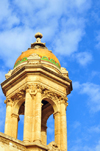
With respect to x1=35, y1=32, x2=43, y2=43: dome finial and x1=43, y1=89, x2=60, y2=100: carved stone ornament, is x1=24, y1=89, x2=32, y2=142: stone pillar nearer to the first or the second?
x1=43, y1=89, x2=60, y2=100: carved stone ornament

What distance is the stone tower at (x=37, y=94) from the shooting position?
26594mm

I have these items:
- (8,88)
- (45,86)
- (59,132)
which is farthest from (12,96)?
(59,132)

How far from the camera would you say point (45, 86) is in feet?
95.1

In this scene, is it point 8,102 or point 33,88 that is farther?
point 8,102

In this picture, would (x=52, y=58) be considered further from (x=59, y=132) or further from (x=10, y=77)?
(x=59, y=132)

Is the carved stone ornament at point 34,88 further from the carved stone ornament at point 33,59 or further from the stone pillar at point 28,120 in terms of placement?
the carved stone ornament at point 33,59

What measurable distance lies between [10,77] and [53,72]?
365 cm

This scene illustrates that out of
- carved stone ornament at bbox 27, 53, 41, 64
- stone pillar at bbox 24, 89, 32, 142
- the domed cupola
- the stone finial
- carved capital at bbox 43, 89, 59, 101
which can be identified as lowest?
stone pillar at bbox 24, 89, 32, 142

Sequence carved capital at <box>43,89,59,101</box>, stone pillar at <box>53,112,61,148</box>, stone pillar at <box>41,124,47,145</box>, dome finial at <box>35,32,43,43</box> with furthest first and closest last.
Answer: dome finial at <box>35,32,43,43</box>
stone pillar at <box>41,124,47,145</box>
carved capital at <box>43,89,59,101</box>
stone pillar at <box>53,112,61,148</box>

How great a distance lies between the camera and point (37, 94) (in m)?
27.9

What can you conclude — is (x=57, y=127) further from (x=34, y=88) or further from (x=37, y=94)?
(x=34, y=88)

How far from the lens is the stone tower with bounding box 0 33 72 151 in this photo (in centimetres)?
2659

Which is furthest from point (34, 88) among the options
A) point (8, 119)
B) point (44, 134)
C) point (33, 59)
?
point (44, 134)

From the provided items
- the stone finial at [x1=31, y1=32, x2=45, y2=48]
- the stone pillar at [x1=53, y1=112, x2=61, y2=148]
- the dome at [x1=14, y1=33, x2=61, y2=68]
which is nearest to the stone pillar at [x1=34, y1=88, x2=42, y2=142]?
the stone pillar at [x1=53, y1=112, x2=61, y2=148]
